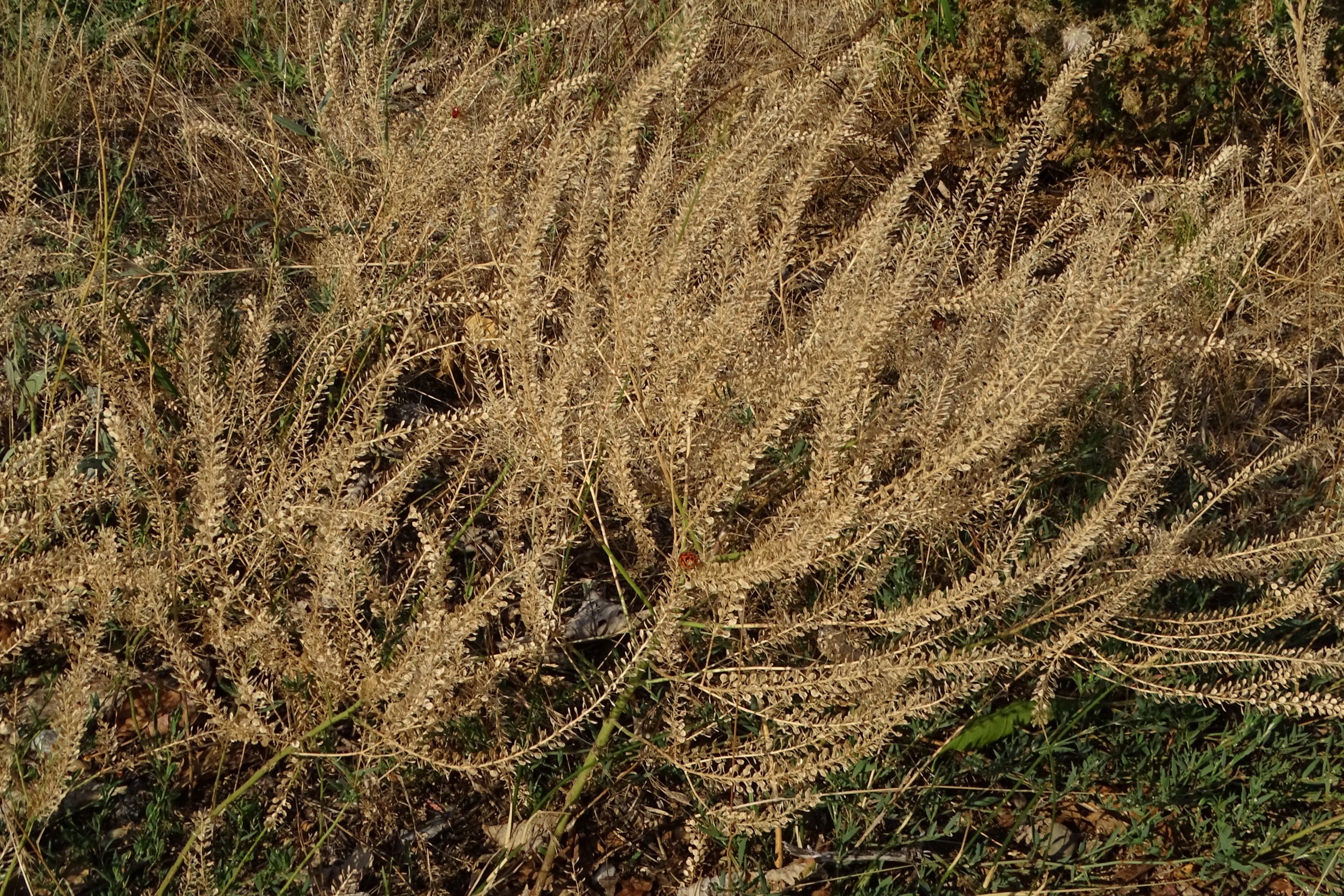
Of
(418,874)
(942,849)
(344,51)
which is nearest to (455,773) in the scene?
(418,874)

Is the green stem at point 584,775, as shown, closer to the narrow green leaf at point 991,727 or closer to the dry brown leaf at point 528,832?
the dry brown leaf at point 528,832

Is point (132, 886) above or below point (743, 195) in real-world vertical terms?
below

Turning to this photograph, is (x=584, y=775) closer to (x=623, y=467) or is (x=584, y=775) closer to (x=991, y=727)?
(x=623, y=467)

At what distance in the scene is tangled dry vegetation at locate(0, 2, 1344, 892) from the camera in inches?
69.8

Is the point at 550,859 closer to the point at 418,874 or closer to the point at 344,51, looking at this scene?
the point at 418,874

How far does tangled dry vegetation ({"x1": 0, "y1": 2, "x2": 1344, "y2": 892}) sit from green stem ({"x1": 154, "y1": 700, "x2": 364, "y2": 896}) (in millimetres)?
13

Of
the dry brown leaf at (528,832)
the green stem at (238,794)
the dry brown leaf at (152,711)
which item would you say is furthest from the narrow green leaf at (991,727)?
the dry brown leaf at (152,711)

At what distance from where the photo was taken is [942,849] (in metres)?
1.99

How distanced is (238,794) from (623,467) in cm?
70

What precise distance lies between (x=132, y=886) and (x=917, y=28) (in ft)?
9.87

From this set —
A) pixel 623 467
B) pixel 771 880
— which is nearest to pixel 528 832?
pixel 771 880

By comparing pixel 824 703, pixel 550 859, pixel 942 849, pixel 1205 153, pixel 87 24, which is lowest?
pixel 942 849

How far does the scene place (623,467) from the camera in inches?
74.7

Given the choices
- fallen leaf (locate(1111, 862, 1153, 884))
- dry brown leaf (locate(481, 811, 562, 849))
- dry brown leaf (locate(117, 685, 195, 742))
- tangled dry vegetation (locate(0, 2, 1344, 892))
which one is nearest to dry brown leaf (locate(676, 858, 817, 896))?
tangled dry vegetation (locate(0, 2, 1344, 892))
